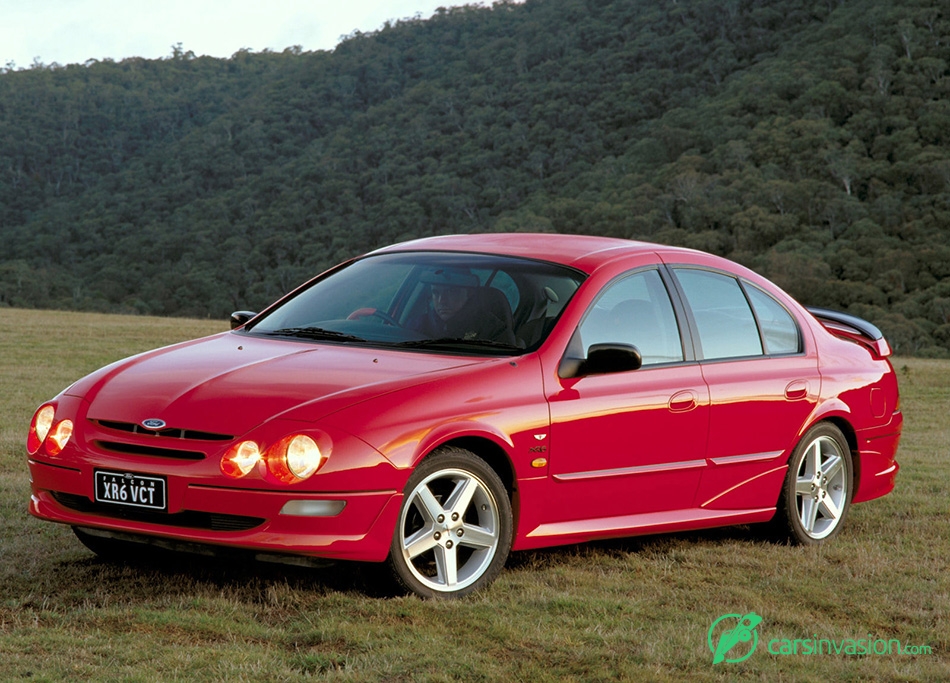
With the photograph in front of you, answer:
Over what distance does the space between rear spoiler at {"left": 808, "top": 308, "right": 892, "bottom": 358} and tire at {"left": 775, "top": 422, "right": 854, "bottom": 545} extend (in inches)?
32.7

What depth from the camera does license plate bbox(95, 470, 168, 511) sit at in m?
5.11

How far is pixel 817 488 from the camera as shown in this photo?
7270mm

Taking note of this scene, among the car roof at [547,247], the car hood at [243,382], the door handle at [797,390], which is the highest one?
the car roof at [547,247]

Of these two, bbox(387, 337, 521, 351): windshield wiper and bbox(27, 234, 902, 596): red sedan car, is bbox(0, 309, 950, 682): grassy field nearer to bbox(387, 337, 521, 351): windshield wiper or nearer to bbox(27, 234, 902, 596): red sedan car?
bbox(27, 234, 902, 596): red sedan car

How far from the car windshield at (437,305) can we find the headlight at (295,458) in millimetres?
1083

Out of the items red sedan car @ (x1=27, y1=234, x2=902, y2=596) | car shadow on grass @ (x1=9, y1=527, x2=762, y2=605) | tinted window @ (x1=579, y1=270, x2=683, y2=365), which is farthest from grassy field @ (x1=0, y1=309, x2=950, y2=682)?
tinted window @ (x1=579, y1=270, x2=683, y2=365)

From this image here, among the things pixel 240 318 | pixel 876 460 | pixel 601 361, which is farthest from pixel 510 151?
pixel 601 361

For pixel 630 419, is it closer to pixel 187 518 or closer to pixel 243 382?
pixel 243 382

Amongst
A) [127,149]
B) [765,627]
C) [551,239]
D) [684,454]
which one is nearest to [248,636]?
[765,627]

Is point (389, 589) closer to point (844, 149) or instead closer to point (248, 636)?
point (248, 636)

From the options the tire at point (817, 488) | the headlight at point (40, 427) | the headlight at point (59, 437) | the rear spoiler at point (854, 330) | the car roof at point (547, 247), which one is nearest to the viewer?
the headlight at point (59, 437)

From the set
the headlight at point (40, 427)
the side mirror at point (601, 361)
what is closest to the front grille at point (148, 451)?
the headlight at point (40, 427)

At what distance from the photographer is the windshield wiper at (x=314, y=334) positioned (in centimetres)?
618

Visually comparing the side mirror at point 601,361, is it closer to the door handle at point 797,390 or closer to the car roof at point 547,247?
the car roof at point 547,247
